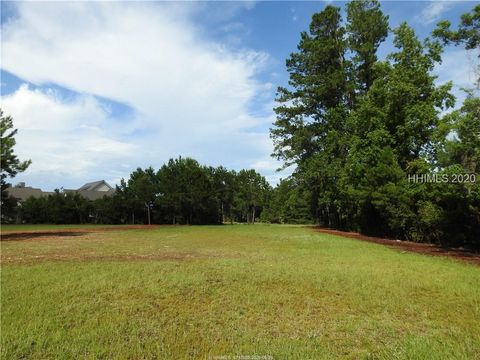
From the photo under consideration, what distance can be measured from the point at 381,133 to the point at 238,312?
82.4ft

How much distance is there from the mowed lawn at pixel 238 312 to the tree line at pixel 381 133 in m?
8.93

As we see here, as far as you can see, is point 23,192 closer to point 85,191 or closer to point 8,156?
point 85,191

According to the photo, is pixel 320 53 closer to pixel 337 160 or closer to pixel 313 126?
pixel 313 126

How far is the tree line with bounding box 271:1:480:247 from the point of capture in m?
16.8

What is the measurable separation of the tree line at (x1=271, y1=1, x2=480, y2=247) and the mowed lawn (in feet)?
29.3

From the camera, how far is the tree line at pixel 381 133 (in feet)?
55.3

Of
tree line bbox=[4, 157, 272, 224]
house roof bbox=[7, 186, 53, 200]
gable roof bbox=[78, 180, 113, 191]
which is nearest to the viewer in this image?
tree line bbox=[4, 157, 272, 224]

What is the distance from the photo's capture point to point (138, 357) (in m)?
4.31

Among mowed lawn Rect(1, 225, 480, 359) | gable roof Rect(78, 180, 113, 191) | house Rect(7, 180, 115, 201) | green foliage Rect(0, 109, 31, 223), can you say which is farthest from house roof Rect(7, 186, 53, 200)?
mowed lawn Rect(1, 225, 480, 359)

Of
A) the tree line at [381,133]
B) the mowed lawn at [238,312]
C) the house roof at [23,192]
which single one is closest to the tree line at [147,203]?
the house roof at [23,192]

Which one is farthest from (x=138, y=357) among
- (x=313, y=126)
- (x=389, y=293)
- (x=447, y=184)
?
(x=313, y=126)

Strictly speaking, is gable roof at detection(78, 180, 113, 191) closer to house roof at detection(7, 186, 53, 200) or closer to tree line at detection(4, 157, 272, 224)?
house roof at detection(7, 186, 53, 200)

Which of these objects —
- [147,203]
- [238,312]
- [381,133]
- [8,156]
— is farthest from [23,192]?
[238,312]

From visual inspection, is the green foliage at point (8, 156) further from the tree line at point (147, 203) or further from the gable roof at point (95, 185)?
the gable roof at point (95, 185)
